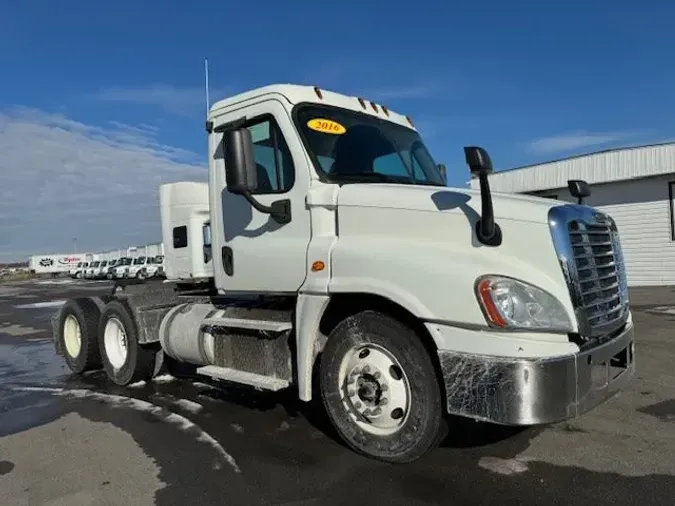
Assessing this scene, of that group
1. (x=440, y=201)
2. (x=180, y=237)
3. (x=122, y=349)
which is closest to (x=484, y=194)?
(x=440, y=201)

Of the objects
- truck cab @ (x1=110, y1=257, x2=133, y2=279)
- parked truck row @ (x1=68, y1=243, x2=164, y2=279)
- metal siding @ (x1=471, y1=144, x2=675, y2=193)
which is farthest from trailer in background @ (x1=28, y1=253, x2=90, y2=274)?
metal siding @ (x1=471, y1=144, x2=675, y2=193)

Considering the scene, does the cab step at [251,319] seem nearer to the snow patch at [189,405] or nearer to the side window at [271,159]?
the snow patch at [189,405]

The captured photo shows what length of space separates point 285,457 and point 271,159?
2.47 m

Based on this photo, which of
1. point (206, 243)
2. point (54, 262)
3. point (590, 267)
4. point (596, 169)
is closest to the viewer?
point (590, 267)

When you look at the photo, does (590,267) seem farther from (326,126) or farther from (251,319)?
(251,319)

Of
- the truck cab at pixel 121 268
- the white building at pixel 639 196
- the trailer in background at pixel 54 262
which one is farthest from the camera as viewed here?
the trailer in background at pixel 54 262

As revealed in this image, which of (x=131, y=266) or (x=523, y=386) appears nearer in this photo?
(x=523, y=386)

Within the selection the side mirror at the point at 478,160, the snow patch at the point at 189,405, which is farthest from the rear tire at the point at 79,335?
the side mirror at the point at 478,160

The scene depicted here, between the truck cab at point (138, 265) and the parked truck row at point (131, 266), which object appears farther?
the truck cab at point (138, 265)

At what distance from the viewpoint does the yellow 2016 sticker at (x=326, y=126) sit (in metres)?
5.20

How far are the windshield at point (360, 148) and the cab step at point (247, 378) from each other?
1786 millimetres

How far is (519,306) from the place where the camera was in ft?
Result: 12.3

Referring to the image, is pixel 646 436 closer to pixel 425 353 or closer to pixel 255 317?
pixel 425 353

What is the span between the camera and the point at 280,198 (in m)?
5.15
